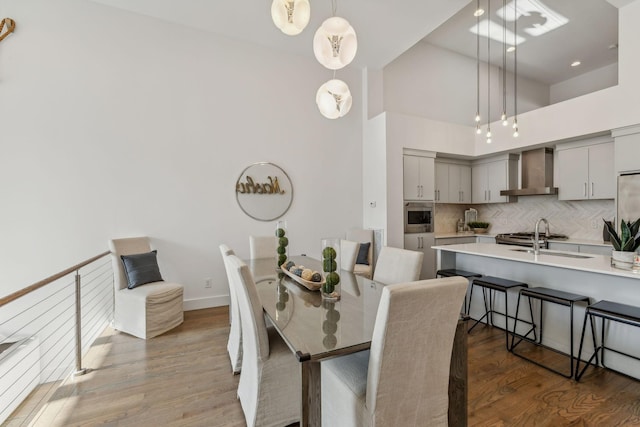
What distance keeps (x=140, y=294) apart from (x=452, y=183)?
5274 mm

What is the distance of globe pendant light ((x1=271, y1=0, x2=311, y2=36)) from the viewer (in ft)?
5.91

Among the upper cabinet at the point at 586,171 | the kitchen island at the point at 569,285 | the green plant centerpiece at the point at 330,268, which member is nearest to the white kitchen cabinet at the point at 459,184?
Answer: the upper cabinet at the point at 586,171

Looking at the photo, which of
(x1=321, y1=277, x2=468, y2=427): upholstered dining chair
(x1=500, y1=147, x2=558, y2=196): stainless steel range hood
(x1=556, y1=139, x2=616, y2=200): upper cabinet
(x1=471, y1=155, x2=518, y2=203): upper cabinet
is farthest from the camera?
(x1=471, y1=155, x2=518, y2=203): upper cabinet

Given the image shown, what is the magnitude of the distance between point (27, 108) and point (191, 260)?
7.95 feet

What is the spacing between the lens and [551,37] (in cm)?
465

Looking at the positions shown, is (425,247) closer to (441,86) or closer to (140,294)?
(441,86)

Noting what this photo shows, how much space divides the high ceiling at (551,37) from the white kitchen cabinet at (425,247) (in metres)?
3.47

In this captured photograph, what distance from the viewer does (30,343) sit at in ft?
10.3

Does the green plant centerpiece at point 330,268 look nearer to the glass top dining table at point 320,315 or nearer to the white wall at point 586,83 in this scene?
the glass top dining table at point 320,315

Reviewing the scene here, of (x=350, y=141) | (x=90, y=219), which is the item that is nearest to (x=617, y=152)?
(x=350, y=141)

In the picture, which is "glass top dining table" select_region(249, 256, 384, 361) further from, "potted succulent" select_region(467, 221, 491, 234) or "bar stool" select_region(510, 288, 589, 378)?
"potted succulent" select_region(467, 221, 491, 234)

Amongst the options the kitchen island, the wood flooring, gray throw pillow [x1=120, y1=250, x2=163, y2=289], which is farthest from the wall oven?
gray throw pillow [x1=120, y1=250, x2=163, y2=289]

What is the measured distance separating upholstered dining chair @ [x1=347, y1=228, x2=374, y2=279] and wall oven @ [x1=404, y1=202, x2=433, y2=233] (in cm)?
63

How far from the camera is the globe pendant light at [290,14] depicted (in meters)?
1.80
